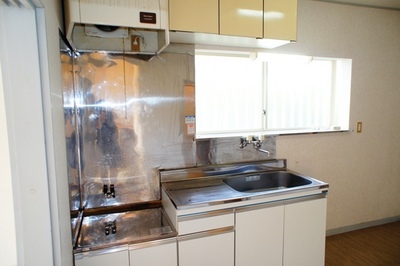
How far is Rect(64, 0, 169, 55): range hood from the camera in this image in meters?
1.30

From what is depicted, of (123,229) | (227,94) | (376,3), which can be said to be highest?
(376,3)

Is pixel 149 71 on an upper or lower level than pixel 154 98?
upper

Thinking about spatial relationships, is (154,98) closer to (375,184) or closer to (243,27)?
(243,27)

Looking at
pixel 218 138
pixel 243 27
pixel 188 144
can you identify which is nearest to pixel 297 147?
pixel 218 138

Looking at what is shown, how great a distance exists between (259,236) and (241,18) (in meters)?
1.50

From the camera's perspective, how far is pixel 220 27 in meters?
1.68

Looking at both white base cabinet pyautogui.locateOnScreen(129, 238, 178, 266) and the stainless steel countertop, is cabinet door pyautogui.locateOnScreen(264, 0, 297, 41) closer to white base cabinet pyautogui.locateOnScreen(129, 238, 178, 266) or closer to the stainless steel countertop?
the stainless steel countertop

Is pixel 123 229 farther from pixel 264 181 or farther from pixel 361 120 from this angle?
pixel 361 120

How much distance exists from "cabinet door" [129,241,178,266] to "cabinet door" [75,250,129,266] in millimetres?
36

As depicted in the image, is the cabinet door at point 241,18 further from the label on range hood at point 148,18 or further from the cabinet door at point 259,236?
the cabinet door at point 259,236

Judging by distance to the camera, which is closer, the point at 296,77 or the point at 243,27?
the point at 243,27

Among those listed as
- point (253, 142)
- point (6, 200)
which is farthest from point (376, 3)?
point (6, 200)

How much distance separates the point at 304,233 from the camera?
187 centimetres

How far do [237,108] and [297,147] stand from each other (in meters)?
0.71
